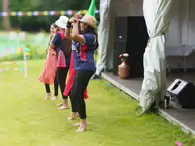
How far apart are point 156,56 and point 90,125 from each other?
1.40 m

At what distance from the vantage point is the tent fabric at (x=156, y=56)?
6113 millimetres

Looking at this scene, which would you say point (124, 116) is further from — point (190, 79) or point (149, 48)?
point (190, 79)

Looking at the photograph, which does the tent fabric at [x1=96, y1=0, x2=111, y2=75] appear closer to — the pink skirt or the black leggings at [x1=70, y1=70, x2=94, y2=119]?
the pink skirt

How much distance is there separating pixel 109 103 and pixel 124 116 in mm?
1102

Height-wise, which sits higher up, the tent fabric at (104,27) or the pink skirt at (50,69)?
the tent fabric at (104,27)

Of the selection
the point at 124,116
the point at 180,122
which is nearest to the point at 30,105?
the point at 124,116

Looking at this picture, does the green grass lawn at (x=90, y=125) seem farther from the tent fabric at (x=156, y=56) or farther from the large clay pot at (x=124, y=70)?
the large clay pot at (x=124, y=70)

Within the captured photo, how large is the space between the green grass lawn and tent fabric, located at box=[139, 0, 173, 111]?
0.33m

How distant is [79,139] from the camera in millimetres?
5105

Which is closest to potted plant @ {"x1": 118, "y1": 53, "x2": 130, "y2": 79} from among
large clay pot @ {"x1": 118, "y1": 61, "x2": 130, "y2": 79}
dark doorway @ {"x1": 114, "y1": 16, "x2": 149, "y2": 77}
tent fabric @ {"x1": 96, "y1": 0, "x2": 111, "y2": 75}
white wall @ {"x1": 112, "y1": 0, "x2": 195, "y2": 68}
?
large clay pot @ {"x1": 118, "y1": 61, "x2": 130, "y2": 79}

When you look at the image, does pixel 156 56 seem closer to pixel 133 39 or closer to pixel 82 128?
pixel 82 128

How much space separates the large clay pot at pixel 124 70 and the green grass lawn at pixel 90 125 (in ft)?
3.62

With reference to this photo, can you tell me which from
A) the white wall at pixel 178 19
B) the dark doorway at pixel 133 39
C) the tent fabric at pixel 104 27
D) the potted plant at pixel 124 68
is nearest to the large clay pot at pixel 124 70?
the potted plant at pixel 124 68

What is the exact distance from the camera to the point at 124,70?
9.51m
